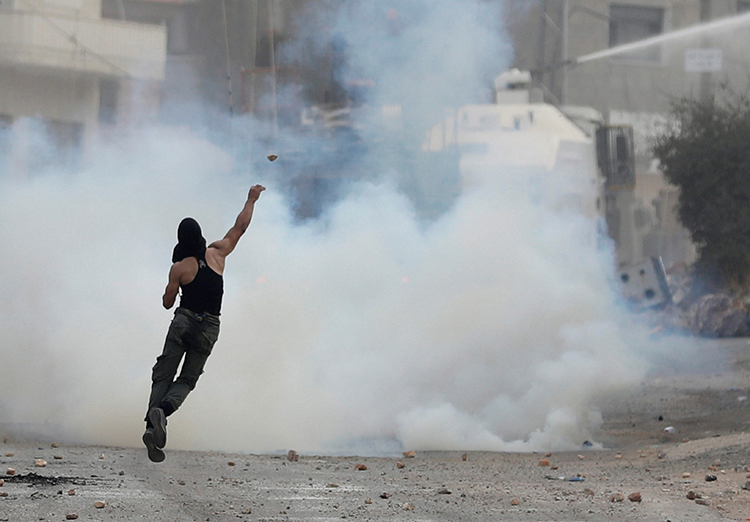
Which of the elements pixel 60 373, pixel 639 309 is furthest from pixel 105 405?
pixel 639 309

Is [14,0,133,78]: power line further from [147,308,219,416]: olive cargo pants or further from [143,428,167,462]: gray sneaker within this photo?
[143,428,167,462]: gray sneaker

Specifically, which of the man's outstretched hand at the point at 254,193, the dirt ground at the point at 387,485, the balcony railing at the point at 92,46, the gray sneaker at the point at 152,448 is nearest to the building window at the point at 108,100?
the balcony railing at the point at 92,46

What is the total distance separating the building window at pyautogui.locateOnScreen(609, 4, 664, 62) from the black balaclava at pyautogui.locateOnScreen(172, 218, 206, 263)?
21.9 metres

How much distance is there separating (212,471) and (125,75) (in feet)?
19.9

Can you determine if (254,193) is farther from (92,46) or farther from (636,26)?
(636,26)

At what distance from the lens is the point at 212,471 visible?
22.1ft

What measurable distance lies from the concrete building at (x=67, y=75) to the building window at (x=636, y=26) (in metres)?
17.0

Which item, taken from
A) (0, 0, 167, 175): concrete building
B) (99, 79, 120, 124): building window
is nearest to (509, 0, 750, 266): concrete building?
(0, 0, 167, 175): concrete building

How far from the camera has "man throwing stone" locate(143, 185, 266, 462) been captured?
6.08 metres

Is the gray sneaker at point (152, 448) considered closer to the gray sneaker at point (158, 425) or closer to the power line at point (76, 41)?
the gray sneaker at point (158, 425)

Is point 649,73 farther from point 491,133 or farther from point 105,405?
point 105,405

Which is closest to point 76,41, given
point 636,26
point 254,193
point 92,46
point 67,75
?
point 92,46

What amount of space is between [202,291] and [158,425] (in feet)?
2.58

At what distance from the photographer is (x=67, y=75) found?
1155cm
